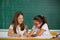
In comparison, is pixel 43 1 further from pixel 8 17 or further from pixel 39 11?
pixel 8 17

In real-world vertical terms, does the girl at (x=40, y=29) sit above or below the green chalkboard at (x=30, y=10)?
below

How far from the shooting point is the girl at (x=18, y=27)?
5.41m

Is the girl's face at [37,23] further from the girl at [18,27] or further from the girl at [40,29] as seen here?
the girl at [18,27]

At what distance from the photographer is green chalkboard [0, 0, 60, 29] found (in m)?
5.40

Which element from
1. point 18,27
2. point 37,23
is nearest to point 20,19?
point 18,27

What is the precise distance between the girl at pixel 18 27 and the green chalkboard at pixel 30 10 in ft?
0.15

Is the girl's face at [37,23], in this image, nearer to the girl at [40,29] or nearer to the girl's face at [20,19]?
the girl at [40,29]

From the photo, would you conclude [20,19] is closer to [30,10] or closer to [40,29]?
[30,10]

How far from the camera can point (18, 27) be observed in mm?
5434

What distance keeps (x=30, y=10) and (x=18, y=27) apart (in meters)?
0.25

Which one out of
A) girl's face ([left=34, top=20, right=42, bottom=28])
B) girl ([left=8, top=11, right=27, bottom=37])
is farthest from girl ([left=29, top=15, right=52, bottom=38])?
girl ([left=8, top=11, right=27, bottom=37])

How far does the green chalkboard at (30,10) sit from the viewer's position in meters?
5.40

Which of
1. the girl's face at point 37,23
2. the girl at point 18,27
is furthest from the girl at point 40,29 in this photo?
the girl at point 18,27

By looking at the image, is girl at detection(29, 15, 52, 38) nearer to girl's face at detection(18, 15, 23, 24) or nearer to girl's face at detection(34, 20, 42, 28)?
girl's face at detection(34, 20, 42, 28)
